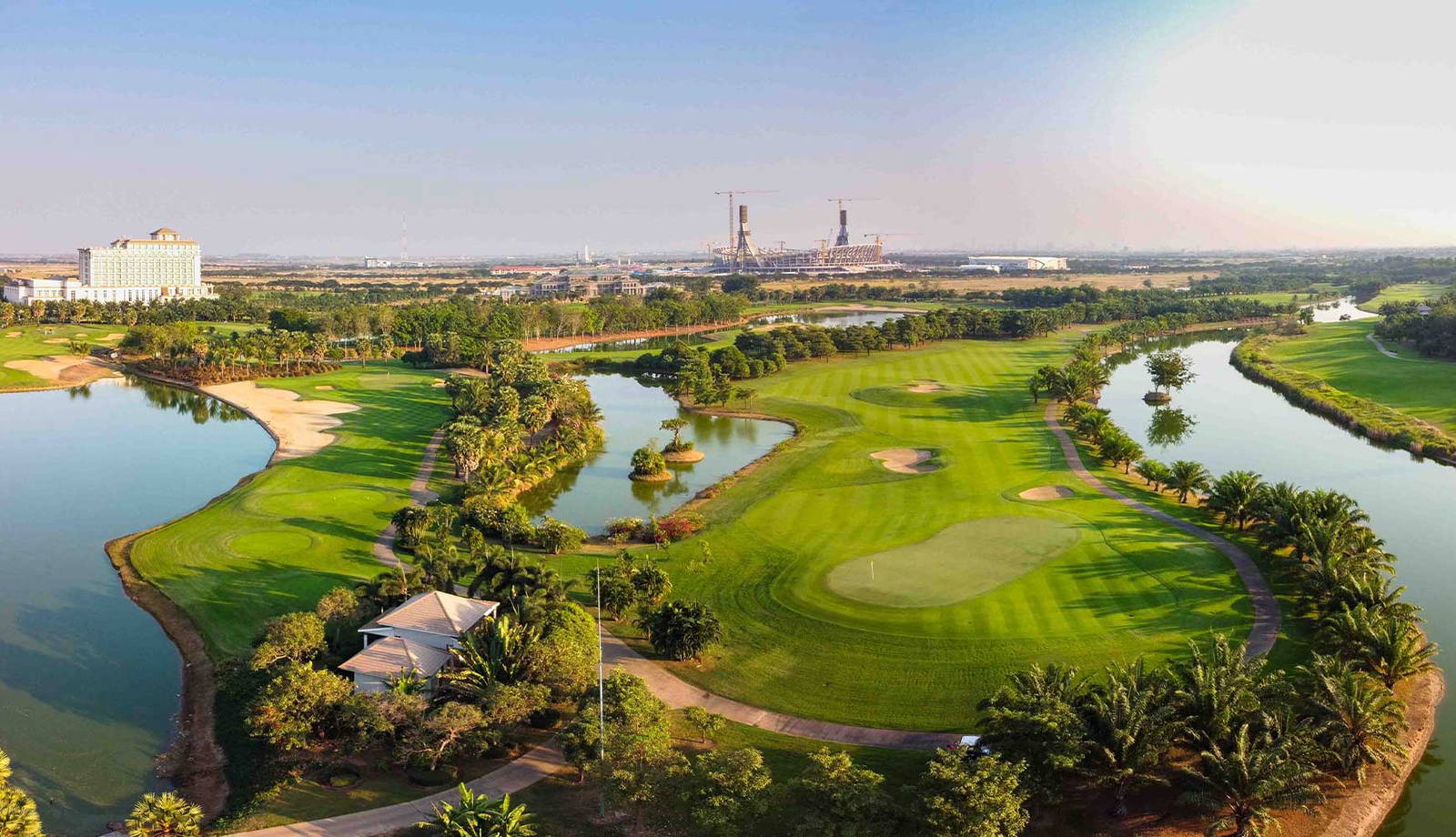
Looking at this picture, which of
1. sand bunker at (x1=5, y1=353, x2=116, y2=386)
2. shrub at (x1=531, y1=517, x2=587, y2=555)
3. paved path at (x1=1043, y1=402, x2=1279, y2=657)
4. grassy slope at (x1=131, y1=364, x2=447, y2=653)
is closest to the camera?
paved path at (x1=1043, y1=402, x2=1279, y2=657)

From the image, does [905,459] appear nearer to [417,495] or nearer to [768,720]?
[417,495]

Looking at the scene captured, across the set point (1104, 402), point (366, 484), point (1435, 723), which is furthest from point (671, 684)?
point (1104, 402)

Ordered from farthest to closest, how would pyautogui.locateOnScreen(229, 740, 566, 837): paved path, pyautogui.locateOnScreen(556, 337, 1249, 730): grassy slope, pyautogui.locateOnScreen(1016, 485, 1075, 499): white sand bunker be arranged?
pyautogui.locateOnScreen(1016, 485, 1075, 499): white sand bunker < pyautogui.locateOnScreen(556, 337, 1249, 730): grassy slope < pyautogui.locateOnScreen(229, 740, 566, 837): paved path

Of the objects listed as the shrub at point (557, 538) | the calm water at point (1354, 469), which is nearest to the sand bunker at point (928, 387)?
the calm water at point (1354, 469)

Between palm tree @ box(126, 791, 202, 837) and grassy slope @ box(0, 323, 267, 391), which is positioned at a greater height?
grassy slope @ box(0, 323, 267, 391)

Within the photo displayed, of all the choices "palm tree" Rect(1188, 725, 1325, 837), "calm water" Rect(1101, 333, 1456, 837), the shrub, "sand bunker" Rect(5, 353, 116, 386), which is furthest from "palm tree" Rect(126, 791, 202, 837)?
"sand bunker" Rect(5, 353, 116, 386)

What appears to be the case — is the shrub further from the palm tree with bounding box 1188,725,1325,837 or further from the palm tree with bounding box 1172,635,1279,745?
the palm tree with bounding box 1188,725,1325,837

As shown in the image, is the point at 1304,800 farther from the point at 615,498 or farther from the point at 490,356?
the point at 490,356
